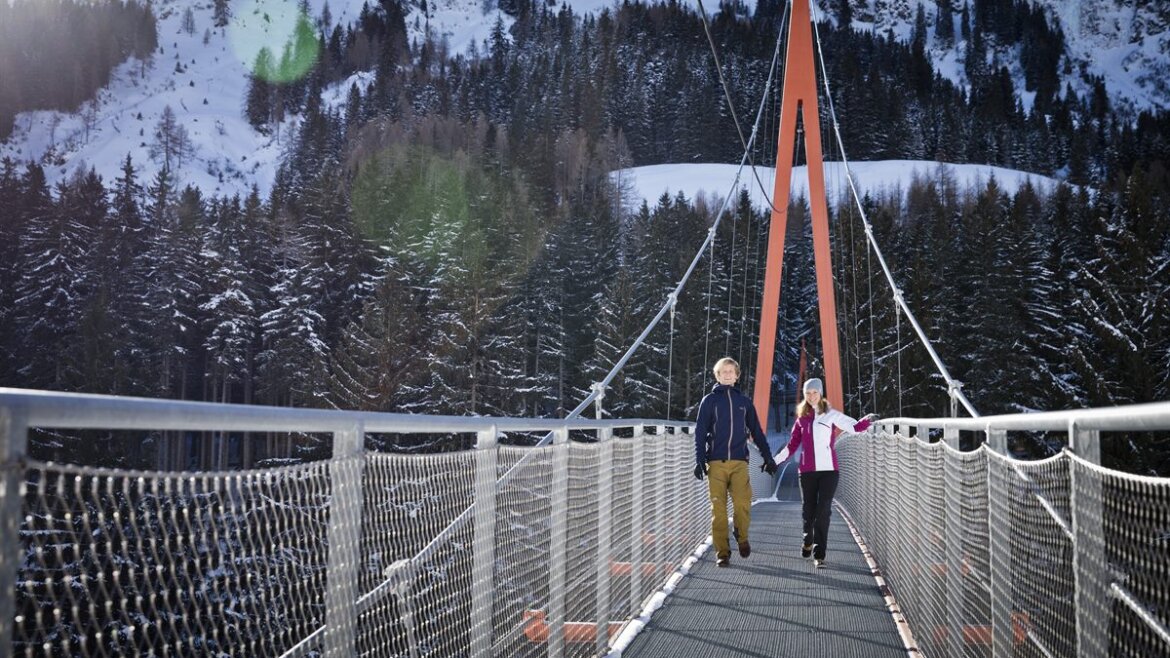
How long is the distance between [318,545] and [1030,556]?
182 centimetres

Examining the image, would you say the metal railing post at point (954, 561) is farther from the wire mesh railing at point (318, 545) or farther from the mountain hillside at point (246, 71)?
the mountain hillside at point (246, 71)

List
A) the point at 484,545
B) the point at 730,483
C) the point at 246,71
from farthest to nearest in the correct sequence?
the point at 246,71
the point at 730,483
the point at 484,545

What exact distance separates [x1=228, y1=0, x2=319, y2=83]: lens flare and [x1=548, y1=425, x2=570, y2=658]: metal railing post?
130591mm

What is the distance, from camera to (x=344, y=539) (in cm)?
202

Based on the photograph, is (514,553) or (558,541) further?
(558,541)

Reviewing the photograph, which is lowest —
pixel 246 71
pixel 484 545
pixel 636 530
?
pixel 636 530

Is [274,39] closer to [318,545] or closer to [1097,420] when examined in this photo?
[318,545]

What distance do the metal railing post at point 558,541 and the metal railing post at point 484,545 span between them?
2.33 ft

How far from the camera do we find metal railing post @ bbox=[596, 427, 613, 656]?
4457mm

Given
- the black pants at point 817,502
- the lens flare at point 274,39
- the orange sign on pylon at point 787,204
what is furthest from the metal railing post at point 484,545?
the lens flare at point 274,39

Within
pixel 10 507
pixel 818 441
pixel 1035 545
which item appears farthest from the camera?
pixel 818 441

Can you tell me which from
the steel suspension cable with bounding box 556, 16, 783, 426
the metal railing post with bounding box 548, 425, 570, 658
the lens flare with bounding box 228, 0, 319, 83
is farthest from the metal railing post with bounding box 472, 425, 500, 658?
the lens flare with bounding box 228, 0, 319, 83

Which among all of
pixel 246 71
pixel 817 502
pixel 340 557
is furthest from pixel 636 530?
pixel 246 71

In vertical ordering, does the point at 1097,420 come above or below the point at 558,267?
below
